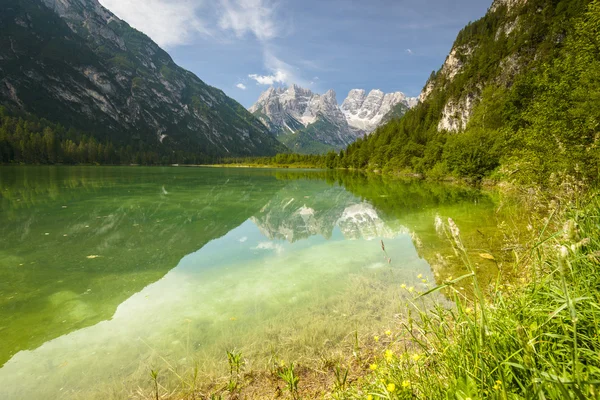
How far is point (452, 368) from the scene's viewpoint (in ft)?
9.30

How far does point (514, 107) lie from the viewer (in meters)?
46.9

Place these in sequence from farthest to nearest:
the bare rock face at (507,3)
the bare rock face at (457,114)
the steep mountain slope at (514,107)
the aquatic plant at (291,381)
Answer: the bare rock face at (507,3) → the bare rock face at (457,114) → the steep mountain slope at (514,107) → the aquatic plant at (291,381)

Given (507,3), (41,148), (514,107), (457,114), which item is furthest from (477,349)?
(41,148)

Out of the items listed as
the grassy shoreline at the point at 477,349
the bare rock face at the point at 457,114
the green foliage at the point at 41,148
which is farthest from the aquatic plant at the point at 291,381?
the green foliage at the point at 41,148

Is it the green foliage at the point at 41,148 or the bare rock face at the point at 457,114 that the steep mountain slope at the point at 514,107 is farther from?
the green foliage at the point at 41,148

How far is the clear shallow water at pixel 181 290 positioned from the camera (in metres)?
5.56

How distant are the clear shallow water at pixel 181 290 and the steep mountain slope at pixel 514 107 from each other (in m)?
5.60

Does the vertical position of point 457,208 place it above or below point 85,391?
above

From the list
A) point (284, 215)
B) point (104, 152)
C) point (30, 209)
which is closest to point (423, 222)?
point (284, 215)

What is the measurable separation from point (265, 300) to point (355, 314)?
264 centimetres

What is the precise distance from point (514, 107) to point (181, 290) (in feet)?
195

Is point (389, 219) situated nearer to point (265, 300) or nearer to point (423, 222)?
point (423, 222)

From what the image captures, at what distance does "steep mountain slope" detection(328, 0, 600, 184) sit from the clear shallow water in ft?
18.4

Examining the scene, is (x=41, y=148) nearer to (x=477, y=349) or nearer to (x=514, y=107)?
(x=477, y=349)
